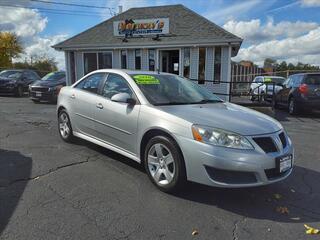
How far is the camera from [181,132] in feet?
13.0

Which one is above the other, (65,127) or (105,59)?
(105,59)

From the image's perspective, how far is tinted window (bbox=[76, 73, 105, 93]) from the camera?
18.9ft

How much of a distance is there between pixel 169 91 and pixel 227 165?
1.79 metres

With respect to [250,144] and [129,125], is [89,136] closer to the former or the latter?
[129,125]

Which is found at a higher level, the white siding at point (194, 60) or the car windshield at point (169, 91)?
the white siding at point (194, 60)

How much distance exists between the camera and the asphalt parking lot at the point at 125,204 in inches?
129

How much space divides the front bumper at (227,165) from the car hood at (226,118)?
231mm

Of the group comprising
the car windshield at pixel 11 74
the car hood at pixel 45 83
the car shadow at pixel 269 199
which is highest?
the car windshield at pixel 11 74

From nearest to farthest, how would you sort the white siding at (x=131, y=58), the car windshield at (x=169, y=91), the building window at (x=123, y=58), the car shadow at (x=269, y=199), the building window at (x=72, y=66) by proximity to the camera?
the car shadow at (x=269, y=199) → the car windshield at (x=169, y=91) → the white siding at (x=131, y=58) → the building window at (x=123, y=58) → the building window at (x=72, y=66)

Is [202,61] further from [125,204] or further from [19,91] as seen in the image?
[125,204]

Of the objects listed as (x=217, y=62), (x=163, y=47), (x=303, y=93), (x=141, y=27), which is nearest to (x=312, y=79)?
(x=303, y=93)

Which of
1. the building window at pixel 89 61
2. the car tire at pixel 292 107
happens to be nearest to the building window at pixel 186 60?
the building window at pixel 89 61

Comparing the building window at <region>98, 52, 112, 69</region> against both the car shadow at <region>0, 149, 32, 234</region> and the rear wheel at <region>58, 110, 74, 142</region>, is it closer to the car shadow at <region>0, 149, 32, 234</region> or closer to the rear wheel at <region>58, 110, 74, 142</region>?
the rear wheel at <region>58, 110, 74, 142</region>

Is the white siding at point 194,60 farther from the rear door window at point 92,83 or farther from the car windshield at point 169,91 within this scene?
the car windshield at point 169,91
